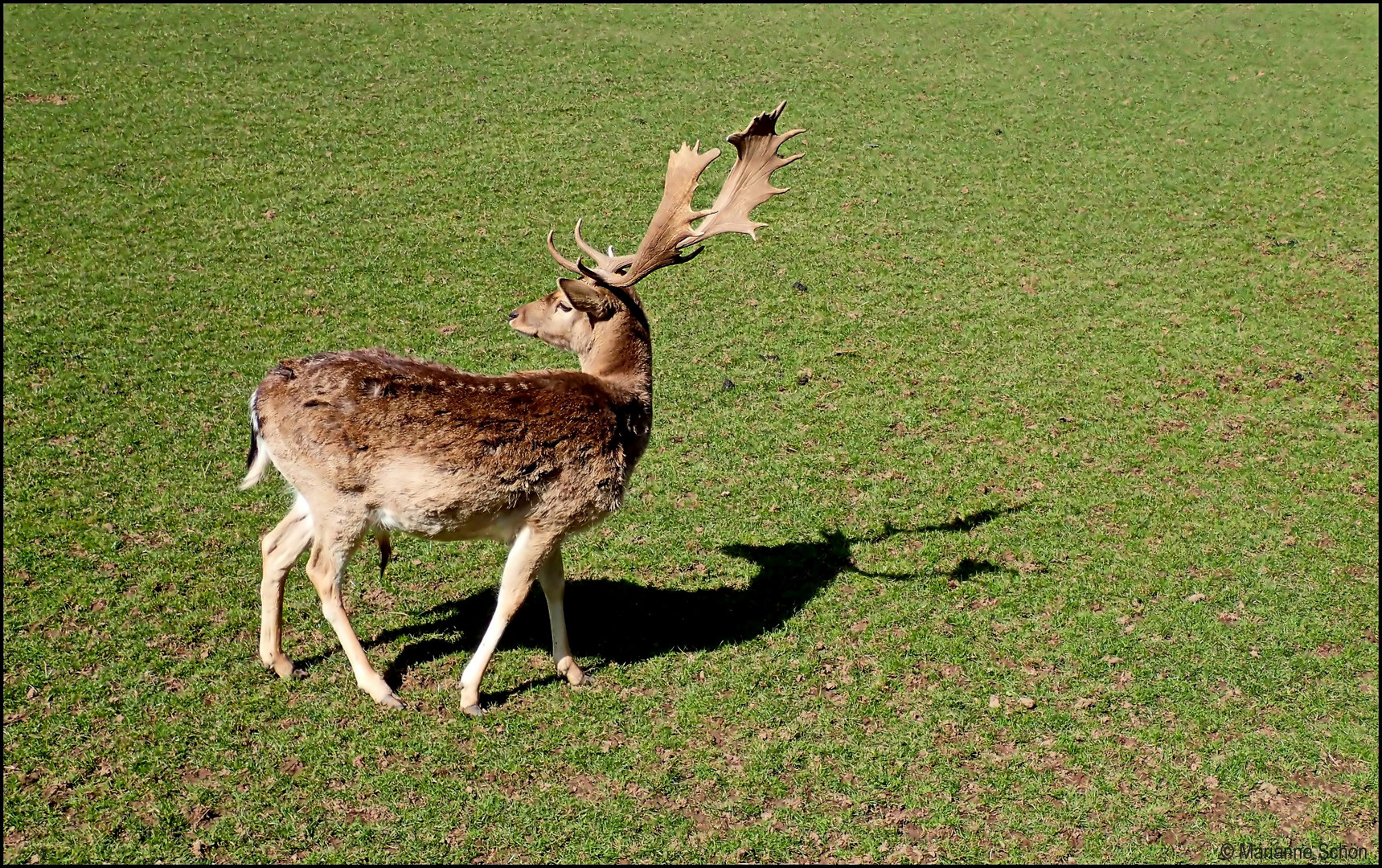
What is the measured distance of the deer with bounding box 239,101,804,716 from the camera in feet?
19.2

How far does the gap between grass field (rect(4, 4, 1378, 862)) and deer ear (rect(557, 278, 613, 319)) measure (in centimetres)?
190

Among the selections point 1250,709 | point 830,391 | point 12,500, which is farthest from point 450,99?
point 1250,709

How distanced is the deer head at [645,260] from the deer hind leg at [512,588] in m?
1.15

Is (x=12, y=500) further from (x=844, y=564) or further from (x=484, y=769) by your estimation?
(x=844, y=564)

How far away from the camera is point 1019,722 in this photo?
6.51 m

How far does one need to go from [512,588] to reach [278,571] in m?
1.32

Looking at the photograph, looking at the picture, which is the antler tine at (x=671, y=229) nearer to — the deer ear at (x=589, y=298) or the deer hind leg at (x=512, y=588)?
the deer ear at (x=589, y=298)

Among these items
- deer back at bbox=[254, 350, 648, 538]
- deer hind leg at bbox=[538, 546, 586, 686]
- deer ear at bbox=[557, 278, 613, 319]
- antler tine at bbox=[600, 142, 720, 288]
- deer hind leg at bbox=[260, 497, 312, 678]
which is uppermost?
antler tine at bbox=[600, 142, 720, 288]

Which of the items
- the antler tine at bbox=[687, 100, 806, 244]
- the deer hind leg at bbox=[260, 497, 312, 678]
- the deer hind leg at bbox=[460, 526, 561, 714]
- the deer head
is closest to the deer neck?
the deer head

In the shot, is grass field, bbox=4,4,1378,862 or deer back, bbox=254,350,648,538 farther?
grass field, bbox=4,4,1378,862

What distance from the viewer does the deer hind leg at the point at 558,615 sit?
6562 millimetres

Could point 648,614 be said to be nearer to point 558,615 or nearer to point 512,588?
point 558,615

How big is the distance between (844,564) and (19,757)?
16.2 ft

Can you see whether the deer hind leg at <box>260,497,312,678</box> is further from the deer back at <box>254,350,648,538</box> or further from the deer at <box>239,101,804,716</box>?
the deer back at <box>254,350,648,538</box>
